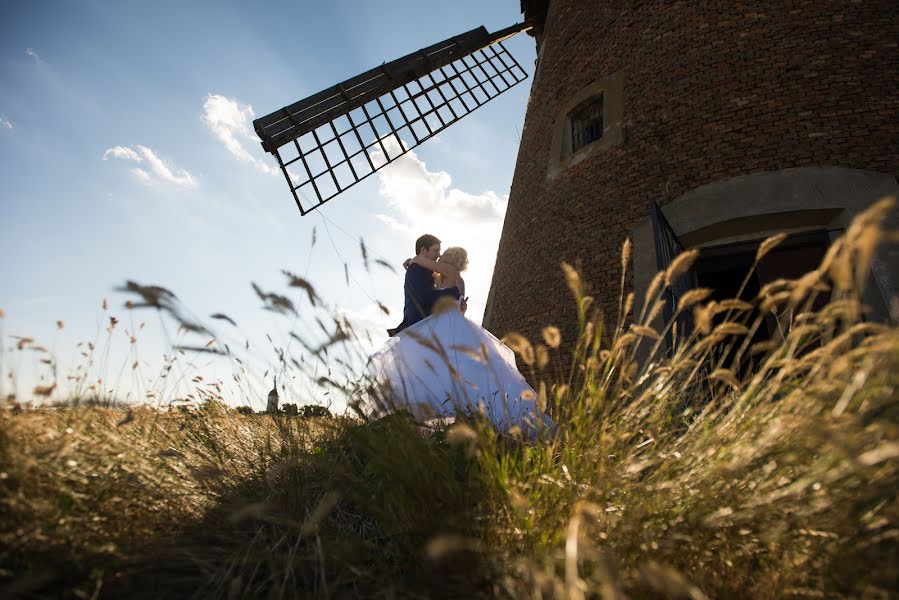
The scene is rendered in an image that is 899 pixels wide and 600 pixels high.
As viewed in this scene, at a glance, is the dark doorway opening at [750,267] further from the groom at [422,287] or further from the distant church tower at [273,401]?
the distant church tower at [273,401]

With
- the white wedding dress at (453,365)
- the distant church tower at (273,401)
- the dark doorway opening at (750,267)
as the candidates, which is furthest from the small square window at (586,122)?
the distant church tower at (273,401)

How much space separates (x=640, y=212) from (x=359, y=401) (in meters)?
3.76

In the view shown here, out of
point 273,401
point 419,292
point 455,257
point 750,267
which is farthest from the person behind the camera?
point 750,267

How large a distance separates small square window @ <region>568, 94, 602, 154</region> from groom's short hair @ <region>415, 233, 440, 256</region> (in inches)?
111

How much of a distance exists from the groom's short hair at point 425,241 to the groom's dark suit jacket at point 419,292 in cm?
20

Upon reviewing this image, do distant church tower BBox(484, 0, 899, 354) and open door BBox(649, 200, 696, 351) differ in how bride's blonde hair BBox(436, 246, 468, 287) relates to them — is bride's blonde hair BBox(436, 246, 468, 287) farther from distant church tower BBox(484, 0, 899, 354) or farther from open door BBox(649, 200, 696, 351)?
open door BBox(649, 200, 696, 351)

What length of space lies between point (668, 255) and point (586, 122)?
272 centimetres

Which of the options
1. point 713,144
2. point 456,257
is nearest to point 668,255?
point 713,144

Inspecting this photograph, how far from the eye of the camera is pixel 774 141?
4141mm

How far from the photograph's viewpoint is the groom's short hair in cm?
382

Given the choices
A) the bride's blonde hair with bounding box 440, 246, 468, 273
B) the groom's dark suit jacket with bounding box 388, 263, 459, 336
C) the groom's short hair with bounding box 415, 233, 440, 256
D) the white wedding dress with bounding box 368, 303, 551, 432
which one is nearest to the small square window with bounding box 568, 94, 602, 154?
the bride's blonde hair with bounding box 440, 246, 468, 273

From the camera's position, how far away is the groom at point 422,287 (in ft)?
11.8

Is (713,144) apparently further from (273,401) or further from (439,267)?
(273,401)

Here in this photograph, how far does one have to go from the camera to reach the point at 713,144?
14.3ft
